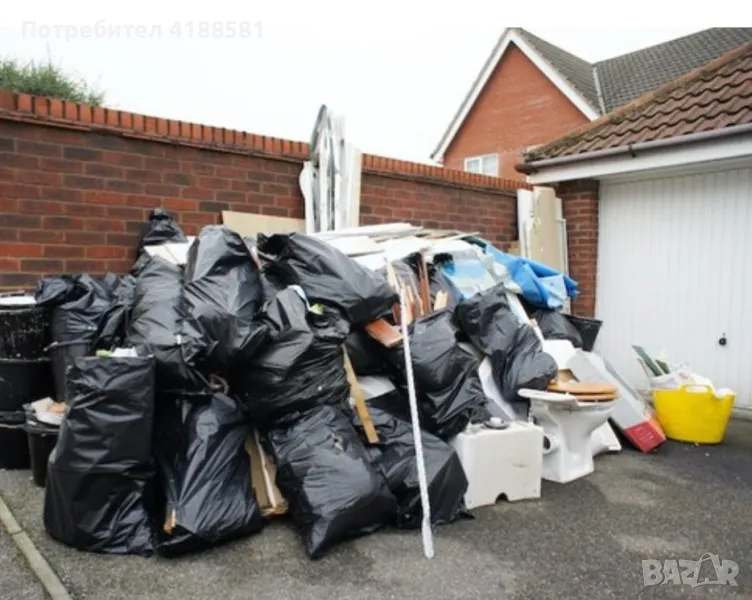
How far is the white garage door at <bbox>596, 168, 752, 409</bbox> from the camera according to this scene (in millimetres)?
4953

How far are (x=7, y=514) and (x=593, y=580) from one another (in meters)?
2.47

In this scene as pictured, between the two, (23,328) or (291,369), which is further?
(23,328)

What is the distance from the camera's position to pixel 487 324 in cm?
369

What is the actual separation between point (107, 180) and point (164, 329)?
152 centimetres

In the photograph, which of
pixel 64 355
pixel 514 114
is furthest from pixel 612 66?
pixel 64 355

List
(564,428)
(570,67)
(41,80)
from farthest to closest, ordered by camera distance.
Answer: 1. (570,67)
2. (41,80)
3. (564,428)

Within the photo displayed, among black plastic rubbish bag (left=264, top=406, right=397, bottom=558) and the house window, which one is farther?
the house window

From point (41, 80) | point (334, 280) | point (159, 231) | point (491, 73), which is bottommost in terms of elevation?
point (334, 280)

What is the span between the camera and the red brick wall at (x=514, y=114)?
13570mm

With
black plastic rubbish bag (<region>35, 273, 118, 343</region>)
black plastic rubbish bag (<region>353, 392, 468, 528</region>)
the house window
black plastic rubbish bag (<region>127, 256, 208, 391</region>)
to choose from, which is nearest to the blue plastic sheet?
black plastic rubbish bag (<region>353, 392, 468, 528</region>)

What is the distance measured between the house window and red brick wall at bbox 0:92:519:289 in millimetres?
11046

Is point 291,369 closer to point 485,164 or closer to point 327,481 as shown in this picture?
point 327,481

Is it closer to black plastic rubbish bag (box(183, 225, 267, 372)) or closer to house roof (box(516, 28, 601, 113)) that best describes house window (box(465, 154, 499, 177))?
house roof (box(516, 28, 601, 113))

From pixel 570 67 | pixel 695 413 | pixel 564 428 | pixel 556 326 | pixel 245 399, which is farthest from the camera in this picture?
pixel 570 67
